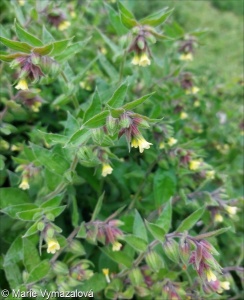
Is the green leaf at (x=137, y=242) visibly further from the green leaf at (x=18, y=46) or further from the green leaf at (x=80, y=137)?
the green leaf at (x=18, y=46)

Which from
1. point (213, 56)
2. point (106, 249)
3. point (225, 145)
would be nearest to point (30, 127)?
point (106, 249)

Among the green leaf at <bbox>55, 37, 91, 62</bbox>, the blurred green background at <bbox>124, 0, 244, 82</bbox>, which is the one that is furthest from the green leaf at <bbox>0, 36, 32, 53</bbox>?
the blurred green background at <bbox>124, 0, 244, 82</bbox>

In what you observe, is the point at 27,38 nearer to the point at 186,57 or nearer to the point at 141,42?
the point at 141,42

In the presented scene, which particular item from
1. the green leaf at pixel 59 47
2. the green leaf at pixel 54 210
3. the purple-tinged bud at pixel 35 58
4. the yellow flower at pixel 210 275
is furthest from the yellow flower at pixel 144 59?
the yellow flower at pixel 210 275

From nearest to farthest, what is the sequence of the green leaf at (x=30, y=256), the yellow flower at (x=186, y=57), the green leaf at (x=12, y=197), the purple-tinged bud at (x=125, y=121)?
A: the purple-tinged bud at (x=125, y=121), the green leaf at (x=30, y=256), the green leaf at (x=12, y=197), the yellow flower at (x=186, y=57)

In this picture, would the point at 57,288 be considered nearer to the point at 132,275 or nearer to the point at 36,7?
the point at 132,275

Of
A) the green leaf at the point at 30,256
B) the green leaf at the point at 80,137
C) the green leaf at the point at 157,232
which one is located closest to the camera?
the green leaf at the point at 80,137
